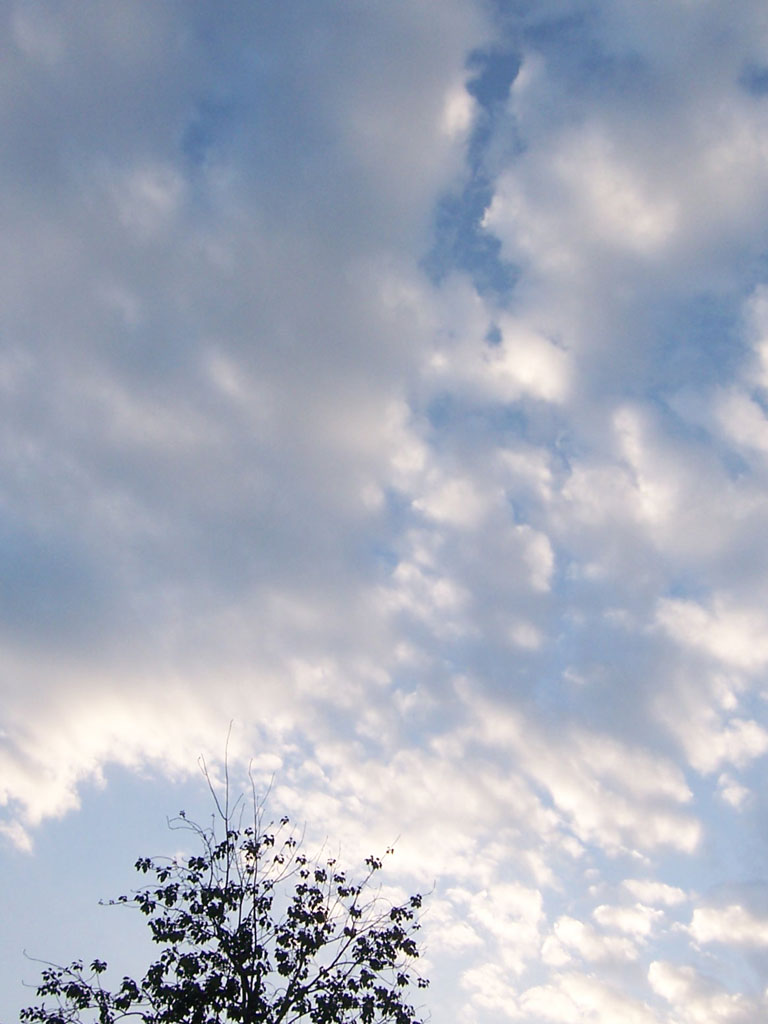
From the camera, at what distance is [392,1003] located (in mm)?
20250

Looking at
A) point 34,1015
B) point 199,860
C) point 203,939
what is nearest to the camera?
point 34,1015

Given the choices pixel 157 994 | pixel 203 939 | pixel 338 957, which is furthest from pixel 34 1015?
pixel 338 957

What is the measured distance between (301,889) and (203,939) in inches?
116

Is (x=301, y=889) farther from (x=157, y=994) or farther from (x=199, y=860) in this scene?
Result: (x=157, y=994)

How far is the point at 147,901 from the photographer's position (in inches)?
811

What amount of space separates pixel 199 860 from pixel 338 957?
458 centimetres

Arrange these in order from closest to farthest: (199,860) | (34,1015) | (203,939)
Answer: (34,1015) → (203,939) → (199,860)

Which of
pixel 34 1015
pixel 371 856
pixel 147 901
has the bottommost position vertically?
pixel 34 1015

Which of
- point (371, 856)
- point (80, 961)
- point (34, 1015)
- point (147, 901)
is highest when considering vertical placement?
point (371, 856)

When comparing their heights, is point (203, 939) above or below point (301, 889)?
below

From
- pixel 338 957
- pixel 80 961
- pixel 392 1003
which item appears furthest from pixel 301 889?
pixel 80 961

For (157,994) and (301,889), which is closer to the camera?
(157,994)

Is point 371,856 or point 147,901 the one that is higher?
point 371,856

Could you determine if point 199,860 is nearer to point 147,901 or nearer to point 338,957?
point 147,901
